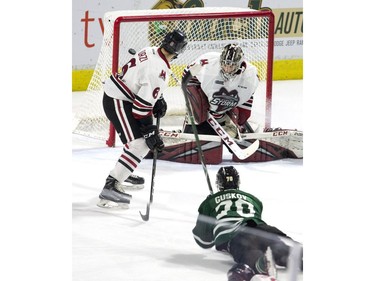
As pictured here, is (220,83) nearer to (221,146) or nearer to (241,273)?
(221,146)

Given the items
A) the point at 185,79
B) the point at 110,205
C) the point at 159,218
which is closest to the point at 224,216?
the point at 159,218

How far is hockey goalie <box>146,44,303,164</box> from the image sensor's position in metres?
3.57

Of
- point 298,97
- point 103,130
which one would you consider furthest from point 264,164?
point 298,97

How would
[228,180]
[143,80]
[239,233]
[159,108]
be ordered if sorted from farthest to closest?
[159,108] → [143,80] → [228,180] → [239,233]

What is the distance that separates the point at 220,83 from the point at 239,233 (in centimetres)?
127

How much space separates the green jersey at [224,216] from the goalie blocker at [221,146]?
0.79m

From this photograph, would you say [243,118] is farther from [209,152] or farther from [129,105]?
[129,105]

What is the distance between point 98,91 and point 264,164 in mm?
799

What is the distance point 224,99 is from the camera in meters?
3.75

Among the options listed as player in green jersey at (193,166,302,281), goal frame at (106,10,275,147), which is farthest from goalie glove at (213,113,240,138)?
player in green jersey at (193,166,302,281)

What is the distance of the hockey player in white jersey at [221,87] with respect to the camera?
11.7ft

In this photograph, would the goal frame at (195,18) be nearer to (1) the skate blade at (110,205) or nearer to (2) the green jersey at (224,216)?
(1) the skate blade at (110,205)

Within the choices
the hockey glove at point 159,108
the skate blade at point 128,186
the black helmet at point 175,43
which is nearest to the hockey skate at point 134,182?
the skate blade at point 128,186

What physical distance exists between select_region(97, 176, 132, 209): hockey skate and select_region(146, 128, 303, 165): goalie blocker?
262 mm
